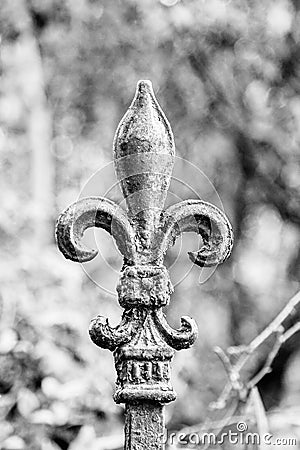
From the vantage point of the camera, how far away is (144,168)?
1368 mm

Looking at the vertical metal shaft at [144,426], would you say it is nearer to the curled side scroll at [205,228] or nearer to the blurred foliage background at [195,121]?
the curled side scroll at [205,228]

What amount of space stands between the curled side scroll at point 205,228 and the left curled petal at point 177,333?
0.34ft

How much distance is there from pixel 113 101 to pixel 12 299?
235 cm

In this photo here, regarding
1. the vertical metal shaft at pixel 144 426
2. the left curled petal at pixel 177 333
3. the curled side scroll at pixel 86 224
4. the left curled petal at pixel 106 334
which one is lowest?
the vertical metal shaft at pixel 144 426

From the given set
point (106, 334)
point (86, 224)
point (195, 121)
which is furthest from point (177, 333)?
point (195, 121)

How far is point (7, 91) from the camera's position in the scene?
477 centimetres

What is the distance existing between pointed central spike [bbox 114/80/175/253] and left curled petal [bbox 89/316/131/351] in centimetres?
13

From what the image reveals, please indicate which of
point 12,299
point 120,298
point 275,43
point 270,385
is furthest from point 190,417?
point 120,298

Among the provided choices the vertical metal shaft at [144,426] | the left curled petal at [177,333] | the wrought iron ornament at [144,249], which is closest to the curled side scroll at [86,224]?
the wrought iron ornament at [144,249]

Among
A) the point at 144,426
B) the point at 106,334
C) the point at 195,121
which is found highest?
the point at 195,121

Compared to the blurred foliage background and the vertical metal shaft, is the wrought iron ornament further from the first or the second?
the blurred foliage background

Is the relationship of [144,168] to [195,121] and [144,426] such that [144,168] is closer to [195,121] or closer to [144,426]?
[144,426]

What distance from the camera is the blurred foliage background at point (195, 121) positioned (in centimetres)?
435

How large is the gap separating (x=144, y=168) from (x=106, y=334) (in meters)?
0.27
